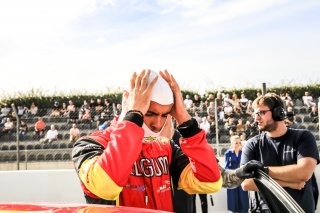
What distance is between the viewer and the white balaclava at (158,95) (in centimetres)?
210

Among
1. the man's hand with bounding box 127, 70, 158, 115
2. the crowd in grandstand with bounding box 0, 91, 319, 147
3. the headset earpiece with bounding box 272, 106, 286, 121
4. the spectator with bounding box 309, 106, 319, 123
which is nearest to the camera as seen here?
the man's hand with bounding box 127, 70, 158, 115

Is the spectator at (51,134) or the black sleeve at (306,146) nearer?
the black sleeve at (306,146)

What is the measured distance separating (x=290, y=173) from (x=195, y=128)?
1369 millimetres

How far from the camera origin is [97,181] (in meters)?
1.94

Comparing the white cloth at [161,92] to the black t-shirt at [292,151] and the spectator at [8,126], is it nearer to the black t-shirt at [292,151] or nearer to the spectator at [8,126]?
the black t-shirt at [292,151]

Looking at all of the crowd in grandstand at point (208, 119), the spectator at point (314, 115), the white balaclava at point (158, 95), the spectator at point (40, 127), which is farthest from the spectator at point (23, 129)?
the white balaclava at point (158, 95)

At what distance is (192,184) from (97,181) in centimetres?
51

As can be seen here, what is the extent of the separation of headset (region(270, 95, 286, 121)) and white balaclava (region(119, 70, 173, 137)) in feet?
5.02

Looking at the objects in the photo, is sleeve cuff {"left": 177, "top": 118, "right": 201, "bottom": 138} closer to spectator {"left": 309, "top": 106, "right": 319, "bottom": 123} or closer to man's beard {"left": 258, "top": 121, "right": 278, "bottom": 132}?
man's beard {"left": 258, "top": 121, "right": 278, "bottom": 132}

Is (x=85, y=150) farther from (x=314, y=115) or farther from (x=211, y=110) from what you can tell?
Answer: (x=211, y=110)

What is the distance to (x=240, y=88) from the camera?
2942 centimetres

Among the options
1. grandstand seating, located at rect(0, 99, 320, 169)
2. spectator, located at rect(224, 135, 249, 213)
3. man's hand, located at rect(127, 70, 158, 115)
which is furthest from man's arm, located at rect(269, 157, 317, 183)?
grandstand seating, located at rect(0, 99, 320, 169)

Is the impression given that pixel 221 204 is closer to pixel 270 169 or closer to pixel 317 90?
pixel 270 169

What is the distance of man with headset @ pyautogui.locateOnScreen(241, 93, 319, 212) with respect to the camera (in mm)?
3354
